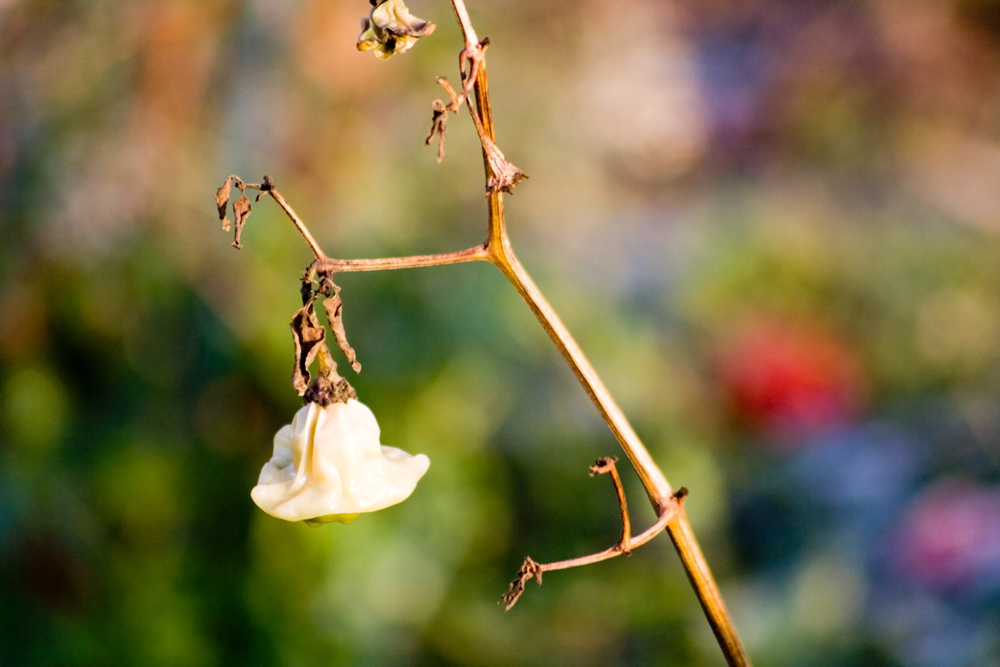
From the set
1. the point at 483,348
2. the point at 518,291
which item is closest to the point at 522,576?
the point at 518,291

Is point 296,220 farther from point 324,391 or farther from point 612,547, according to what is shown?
point 612,547

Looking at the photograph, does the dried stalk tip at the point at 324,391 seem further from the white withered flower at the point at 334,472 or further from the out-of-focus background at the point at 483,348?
the out-of-focus background at the point at 483,348

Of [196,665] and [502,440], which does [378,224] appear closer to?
[502,440]

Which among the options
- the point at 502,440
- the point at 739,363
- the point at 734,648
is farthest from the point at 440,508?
the point at 734,648

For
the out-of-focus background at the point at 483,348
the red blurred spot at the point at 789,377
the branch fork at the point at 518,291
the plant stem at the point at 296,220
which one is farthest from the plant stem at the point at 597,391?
the red blurred spot at the point at 789,377

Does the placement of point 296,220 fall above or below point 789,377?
below

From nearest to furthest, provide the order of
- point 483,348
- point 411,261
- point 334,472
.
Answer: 1. point 411,261
2. point 334,472
3. point 483,348
